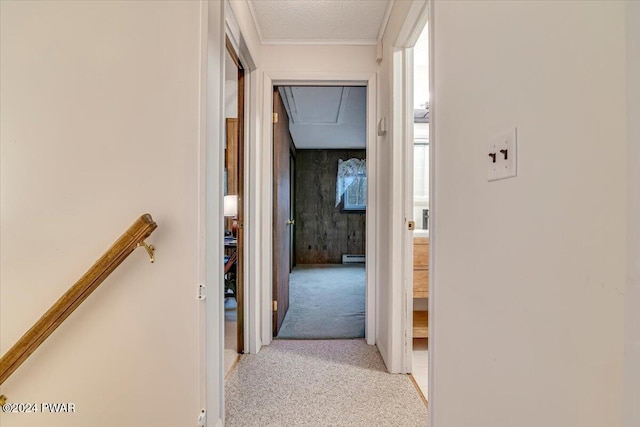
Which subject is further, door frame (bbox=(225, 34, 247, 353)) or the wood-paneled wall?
the wood-paneled wall

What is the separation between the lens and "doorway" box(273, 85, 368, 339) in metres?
2.77

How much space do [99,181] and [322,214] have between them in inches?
211

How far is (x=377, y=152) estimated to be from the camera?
2422mm

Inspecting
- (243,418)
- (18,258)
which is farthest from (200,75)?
(243,418)

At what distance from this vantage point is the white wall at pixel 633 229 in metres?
0.43

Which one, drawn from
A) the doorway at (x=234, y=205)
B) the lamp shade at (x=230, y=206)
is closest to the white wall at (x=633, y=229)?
the doorway at (x=234, y=205)

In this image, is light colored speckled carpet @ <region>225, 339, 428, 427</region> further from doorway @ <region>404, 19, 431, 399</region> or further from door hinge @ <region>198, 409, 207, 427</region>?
door hinge @ <region>198, 409, 207, 427</region>

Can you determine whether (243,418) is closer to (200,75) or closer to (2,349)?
(2,349)

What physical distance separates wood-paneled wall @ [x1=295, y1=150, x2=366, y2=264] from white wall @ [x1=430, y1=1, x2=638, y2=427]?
17.9 feet

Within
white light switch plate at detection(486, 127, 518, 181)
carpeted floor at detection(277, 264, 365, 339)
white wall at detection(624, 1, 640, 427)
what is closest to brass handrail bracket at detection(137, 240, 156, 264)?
white light switch plate at detection(486, 127, 518, 181)

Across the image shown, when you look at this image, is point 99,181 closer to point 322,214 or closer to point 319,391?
point 319,391

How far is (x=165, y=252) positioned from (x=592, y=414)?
4.25ft

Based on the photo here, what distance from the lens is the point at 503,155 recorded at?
75cm

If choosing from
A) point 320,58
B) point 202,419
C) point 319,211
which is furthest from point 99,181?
point 319,211
